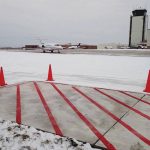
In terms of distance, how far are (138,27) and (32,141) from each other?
14956cm

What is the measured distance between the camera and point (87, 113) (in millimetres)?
4871

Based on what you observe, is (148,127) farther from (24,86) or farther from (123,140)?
(24,86)

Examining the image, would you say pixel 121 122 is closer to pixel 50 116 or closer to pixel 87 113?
pixel 87 113

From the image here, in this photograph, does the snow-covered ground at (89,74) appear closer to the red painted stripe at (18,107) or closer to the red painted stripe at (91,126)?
the red painted stripe at (18,107)

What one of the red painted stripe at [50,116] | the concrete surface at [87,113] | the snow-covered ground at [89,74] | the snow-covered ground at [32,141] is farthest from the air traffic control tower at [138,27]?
the snow-covered ground at [32,141]

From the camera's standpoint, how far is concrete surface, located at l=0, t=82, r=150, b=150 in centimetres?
369

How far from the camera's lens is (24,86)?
7.67 m

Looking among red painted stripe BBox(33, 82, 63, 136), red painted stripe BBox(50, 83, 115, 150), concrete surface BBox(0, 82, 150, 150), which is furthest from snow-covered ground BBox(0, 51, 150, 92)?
red painted stripe BBox(50, 83, 115, 150)

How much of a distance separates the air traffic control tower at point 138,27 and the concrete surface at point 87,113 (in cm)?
13957

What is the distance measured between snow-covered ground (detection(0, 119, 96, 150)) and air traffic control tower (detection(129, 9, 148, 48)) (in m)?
143

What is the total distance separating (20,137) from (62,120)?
1.08m

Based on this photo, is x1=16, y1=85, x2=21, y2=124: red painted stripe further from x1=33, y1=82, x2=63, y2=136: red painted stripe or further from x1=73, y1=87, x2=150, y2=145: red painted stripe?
x1=73, y1=87, x2=150, y2=145: red painted stripe

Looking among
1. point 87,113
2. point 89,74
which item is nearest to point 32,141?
point 87,113

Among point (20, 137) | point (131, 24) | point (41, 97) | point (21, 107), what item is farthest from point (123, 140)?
point (131, 24)
